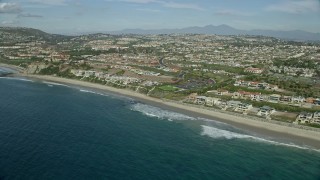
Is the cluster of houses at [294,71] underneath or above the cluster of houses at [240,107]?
above

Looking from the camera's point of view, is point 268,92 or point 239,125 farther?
point 268,92

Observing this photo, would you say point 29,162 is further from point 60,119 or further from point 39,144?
point 60,119

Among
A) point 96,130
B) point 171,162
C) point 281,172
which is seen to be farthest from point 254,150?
Answer: point 96,130

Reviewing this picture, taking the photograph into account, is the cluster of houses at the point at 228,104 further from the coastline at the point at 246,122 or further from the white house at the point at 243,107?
the coastline at the point at 246,122

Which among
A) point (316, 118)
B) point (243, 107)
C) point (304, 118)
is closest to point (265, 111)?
point (243, 107)

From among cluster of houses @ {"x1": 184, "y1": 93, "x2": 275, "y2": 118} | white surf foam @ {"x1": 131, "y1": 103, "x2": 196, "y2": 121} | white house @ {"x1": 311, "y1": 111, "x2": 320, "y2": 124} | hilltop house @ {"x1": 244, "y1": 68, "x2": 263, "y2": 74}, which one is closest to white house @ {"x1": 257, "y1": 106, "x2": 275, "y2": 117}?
cluster of houses @ {"x1": 184, "y1": 93, "x2": 275, "y2": 118}

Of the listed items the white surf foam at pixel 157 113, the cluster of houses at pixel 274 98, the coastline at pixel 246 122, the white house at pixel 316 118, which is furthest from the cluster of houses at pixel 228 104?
the white surf foam at pixel 157 113
